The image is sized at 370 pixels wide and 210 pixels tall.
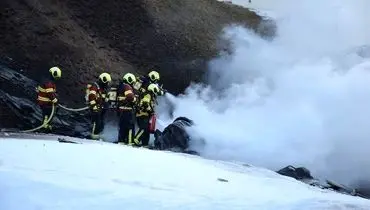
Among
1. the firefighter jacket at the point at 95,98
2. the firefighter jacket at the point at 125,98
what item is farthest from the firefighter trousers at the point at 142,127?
the firefighter jacket at the point at 95,98

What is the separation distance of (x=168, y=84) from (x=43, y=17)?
488cm

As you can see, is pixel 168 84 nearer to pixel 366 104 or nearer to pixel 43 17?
pixel 43 17

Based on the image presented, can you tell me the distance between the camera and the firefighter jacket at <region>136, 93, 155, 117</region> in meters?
14.3

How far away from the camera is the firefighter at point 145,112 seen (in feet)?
46.9

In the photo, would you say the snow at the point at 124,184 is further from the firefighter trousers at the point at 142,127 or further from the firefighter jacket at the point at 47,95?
the firefighter jacket at the point at 47,95

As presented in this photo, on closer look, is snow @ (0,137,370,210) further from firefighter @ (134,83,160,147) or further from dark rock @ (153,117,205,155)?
dark rock @ (153,117,205,155)

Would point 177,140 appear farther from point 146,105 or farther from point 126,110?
point 126,110

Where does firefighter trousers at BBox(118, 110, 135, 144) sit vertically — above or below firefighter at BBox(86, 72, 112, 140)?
below

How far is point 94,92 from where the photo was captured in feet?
49.6

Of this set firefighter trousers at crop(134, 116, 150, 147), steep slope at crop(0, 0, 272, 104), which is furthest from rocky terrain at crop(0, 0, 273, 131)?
firefighter trousers at crop(134, 116, 150, 147)

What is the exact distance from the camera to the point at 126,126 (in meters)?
14.5

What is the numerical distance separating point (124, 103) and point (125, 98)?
169mm

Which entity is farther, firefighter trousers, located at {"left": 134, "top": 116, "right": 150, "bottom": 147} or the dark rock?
the dark rock

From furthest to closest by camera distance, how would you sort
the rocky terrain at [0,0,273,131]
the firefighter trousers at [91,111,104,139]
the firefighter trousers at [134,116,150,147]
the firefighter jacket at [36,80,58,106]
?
the rocky terrain at [0,0,273,131] < the firefighter trousers at [91,111,104,139] < the firefighter jacket at [36,80,58,106] < the firefighter trousers at [134,116,150,147]
